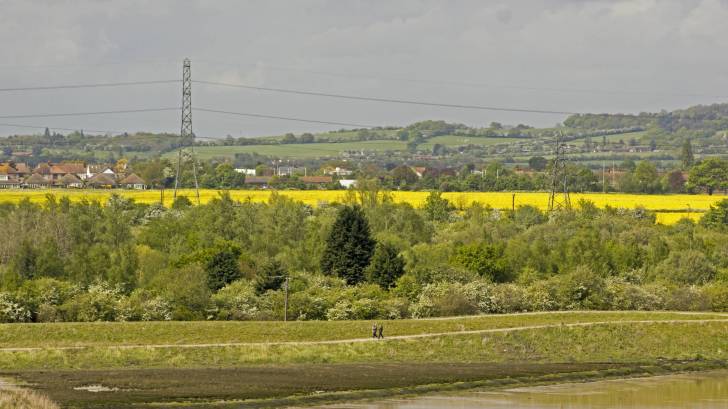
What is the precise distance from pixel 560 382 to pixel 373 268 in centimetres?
2988

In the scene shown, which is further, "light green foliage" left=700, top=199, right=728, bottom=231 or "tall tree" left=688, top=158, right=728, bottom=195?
"tall tree" left=688, top=158, right=728, bottom=195

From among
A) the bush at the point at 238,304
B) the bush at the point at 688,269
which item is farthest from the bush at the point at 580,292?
the bush at the point at 238,304

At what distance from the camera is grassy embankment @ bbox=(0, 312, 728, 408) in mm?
53250

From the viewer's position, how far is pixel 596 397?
53188 millimetres

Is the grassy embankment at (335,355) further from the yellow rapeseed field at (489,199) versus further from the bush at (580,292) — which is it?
the yellow rapeseed field at (489,199)

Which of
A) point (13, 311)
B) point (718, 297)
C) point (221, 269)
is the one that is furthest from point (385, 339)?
point (718, 297)

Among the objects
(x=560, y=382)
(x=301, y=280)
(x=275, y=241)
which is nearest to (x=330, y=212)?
(x=275, y=241)

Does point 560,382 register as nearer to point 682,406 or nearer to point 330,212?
point 682,406

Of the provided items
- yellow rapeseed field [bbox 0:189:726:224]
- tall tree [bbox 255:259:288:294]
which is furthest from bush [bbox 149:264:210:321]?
yellow rapeseed field [bbox 0:189:726:224]

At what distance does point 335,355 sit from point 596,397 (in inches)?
618

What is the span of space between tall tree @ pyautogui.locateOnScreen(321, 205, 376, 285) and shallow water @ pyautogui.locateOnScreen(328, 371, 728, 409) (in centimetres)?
3197

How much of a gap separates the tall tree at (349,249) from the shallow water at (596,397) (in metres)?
32.0

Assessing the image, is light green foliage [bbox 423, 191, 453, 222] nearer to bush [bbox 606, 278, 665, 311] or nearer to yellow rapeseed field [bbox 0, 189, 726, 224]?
yellow rapeseed field [bbox 0, 189, 726, 224]

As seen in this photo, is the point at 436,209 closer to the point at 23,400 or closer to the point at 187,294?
the point at 187,294
